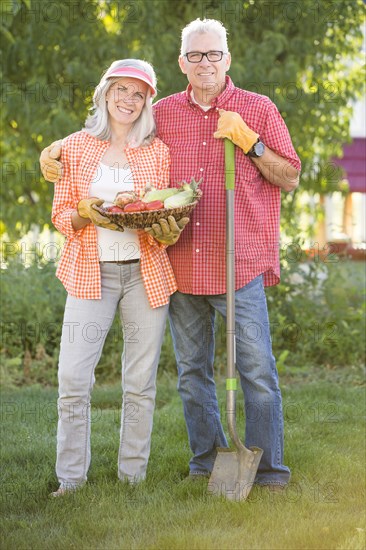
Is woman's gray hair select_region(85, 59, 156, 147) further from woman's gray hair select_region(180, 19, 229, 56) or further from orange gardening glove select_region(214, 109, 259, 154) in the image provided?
orange gardening glove select_region(214, 109, 259, 154)

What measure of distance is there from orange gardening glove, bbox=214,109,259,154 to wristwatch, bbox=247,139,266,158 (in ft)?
0.07

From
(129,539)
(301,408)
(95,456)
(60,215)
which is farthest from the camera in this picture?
(301,408)

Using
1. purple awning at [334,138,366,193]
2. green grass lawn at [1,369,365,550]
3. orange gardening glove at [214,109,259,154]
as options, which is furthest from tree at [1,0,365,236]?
purple awning at [334,138,366,193]

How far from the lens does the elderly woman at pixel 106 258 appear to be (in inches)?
151

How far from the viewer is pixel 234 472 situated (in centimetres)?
389

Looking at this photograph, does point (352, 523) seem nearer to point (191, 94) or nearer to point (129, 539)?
point (129, 539)

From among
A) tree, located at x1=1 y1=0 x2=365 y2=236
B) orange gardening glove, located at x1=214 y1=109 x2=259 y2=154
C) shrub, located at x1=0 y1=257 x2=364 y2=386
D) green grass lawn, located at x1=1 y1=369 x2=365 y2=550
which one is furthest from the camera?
tree, located at x1=1 y1=0 x2=365 y2=236

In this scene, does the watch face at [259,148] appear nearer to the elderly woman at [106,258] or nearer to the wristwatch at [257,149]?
the wristwatch at [257,149]

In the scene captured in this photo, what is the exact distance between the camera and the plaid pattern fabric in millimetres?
3844

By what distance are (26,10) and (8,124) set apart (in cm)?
106

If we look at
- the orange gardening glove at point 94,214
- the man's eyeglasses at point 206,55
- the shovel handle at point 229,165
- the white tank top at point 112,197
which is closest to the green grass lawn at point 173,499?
the white tank top at point 112,197

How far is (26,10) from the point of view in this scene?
7.78m

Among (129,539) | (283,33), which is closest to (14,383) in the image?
(129,539)

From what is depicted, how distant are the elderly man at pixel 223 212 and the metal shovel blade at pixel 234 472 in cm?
14
